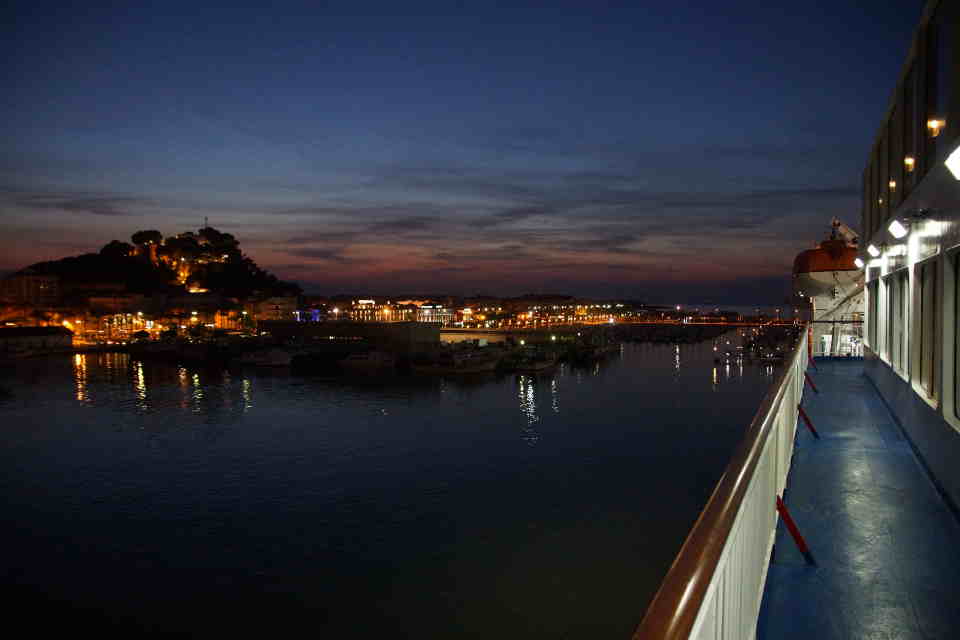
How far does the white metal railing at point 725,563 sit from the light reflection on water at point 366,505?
929 centimetres

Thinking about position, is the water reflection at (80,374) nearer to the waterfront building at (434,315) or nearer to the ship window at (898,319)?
the waterfront building at (434,315)

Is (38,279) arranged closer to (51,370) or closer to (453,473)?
(51,370)

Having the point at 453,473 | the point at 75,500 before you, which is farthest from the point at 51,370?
the point at 453,473

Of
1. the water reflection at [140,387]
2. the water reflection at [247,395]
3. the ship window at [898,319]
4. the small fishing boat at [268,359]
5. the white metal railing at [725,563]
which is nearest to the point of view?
the white metal railing at [725,563]

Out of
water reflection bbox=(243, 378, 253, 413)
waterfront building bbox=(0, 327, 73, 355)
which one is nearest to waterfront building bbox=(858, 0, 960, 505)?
water reflection bbox=(243, 378, 253, 413)

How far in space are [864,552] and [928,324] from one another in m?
2.34

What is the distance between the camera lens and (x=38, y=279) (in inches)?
3135

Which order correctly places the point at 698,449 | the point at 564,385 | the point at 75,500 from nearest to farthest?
1. the point at 75,500
2. the point at 698,449
3. the point at 564,385

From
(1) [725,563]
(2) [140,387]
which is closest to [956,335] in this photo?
(1) [725,563]

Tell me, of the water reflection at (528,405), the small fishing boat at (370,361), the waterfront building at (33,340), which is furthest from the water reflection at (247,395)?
the waterfront building at (33,340)

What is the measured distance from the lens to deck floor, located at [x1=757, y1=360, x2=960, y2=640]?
2.44 meters

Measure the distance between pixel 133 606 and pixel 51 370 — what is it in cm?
4356

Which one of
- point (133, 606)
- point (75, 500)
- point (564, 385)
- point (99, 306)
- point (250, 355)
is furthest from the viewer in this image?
point (99, 306)

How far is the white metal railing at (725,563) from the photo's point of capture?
103cm
